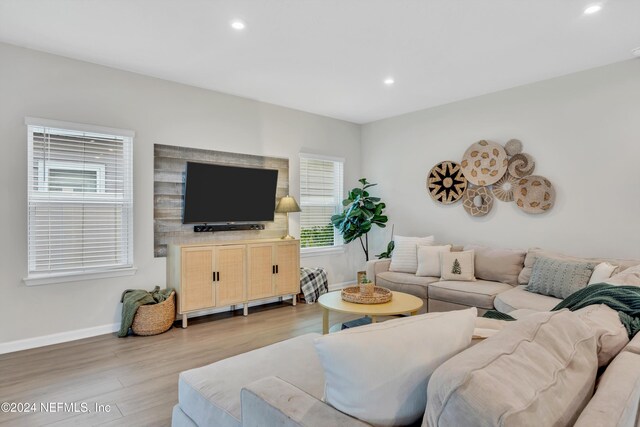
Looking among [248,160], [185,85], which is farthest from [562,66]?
[185,85]

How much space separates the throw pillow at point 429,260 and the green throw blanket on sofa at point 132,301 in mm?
2840

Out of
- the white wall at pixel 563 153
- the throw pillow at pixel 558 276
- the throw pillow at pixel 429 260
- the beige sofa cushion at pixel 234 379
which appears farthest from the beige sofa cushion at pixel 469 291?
the beige sofa cushion at pixel 234 379

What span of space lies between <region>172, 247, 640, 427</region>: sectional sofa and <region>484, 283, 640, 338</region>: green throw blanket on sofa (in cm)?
17

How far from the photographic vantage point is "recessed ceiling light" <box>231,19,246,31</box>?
276 cm

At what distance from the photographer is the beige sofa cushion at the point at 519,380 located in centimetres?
76

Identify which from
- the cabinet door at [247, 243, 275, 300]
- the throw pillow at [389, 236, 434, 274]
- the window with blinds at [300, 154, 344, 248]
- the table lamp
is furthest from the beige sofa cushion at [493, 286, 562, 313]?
the window with blinds at [300, 154, 344, 248]

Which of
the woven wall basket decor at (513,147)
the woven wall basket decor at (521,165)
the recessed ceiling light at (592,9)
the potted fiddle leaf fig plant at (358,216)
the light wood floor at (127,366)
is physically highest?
the recessed ceiling light at (592,9)

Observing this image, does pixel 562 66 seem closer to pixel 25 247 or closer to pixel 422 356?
pixel 422 356

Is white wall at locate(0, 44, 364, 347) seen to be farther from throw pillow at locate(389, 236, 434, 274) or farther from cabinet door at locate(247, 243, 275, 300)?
throw pillow at locate(389, 236, 434, 274)

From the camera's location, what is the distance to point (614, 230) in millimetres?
3594

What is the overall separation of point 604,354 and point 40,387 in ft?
10.8

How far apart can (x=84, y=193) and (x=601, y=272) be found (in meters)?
4.71

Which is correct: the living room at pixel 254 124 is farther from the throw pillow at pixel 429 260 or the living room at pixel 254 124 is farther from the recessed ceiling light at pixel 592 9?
the throw pillow at pixel 429 260

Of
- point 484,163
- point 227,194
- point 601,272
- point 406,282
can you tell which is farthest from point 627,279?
point 227,194
